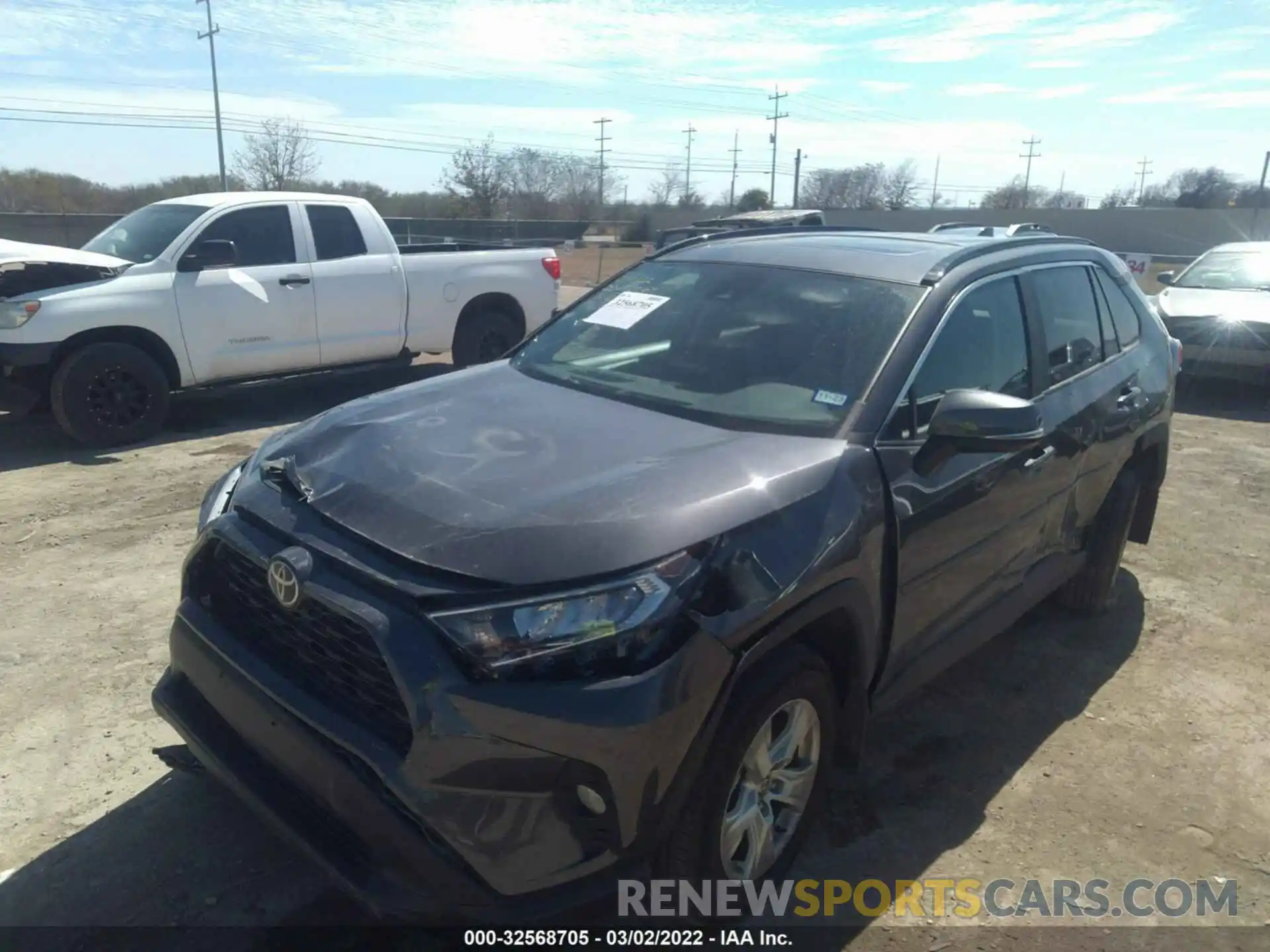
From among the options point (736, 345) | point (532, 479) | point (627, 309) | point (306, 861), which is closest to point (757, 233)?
point (627, 309)

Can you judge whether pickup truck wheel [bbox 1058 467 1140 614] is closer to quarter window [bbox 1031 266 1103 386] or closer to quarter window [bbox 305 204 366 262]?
quarter window [bbox 1031 266 1103 386]

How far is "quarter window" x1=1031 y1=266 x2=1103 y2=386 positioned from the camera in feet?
12.7

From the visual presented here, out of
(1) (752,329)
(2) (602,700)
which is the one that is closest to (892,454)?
(1) (752,329)

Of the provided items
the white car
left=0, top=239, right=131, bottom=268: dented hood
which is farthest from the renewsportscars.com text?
the white car

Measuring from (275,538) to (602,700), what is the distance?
1.04 meters

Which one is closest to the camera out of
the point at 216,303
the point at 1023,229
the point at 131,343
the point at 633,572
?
the point at 633,572

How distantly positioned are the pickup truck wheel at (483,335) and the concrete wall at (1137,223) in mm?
36462

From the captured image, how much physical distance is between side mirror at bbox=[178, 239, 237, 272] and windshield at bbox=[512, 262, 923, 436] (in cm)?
442

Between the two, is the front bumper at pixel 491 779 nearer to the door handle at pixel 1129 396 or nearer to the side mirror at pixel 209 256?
the door handle at pixel 1129 396

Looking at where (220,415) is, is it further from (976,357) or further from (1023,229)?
(976,357)

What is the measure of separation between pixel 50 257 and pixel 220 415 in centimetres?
192

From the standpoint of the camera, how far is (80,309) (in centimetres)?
682

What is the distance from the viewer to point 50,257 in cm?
700

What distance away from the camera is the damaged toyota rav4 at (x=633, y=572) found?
2.06 m
